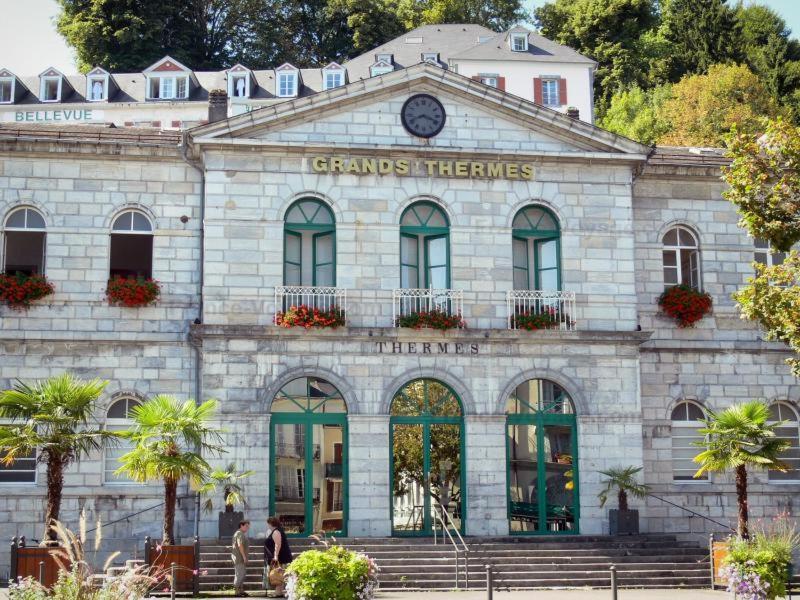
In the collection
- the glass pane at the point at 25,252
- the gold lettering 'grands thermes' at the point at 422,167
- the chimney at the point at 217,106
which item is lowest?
the glass pane at the point at 25,252

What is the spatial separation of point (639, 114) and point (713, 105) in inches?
134

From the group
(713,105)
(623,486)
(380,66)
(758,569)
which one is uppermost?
(380,66)

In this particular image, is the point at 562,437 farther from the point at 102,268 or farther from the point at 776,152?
the point at 102,268

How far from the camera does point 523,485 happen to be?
25.8 metres

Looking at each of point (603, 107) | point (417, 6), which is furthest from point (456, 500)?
point (417, 6)

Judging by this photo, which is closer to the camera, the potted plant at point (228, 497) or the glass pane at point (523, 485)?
the potted plant at point (228, 497)

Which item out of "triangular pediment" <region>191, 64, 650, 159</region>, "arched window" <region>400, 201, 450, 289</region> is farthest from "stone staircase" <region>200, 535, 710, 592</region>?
"triangular pediment" <region>191, 64, 650, 159</region>

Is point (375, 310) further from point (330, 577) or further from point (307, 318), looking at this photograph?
point (330, 577)

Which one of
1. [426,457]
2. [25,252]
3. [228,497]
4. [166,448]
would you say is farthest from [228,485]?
[25,252]

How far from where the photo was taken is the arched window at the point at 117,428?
25.5 meters

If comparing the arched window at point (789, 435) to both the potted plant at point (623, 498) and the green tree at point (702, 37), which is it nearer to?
the potted plant at point (623, 498)

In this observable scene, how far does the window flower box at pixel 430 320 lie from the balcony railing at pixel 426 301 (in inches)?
10.7

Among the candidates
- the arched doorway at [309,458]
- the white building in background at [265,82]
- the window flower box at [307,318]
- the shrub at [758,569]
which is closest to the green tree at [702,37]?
the white building in background at [265,82]

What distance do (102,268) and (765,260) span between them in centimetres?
1566
